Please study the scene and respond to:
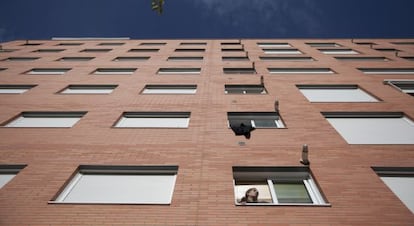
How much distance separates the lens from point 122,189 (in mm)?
6742

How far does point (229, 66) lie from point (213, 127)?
8249 mm

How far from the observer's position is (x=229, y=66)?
54.8ft

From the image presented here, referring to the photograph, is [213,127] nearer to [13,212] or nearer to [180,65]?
[13,212]

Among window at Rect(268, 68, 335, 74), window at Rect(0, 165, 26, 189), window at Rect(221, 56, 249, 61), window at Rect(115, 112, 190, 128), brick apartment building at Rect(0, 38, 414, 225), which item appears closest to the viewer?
brick apartment building at Rect(0, 38, 414, 225)

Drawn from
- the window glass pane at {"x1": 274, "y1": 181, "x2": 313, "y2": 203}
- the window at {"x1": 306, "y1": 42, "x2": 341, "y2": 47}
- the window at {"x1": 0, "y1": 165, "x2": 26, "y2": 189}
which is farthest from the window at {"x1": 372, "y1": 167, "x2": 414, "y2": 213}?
the window at {"x1": 306, "y1": 42, "x2": 341, "y2": 47}

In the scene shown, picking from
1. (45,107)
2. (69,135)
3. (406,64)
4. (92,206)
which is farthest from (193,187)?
(406,64)

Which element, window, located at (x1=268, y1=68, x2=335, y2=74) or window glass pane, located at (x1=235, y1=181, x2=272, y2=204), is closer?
window glass pane, located at (x1=235, y1=181, x2=272, y2=204)

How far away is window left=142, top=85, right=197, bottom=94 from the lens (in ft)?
43.6

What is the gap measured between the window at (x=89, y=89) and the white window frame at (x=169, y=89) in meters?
1.73

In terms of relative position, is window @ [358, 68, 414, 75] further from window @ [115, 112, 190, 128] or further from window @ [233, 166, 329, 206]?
window @ [233, 166, 329, 206]

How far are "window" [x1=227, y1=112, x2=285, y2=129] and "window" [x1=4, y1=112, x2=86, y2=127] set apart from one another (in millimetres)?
5572

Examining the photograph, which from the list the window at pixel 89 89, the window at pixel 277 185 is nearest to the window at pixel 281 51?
the window at pixel 89 89

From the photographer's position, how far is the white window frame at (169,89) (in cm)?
1330

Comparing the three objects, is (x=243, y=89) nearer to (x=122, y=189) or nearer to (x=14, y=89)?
(x=122, y=189)
